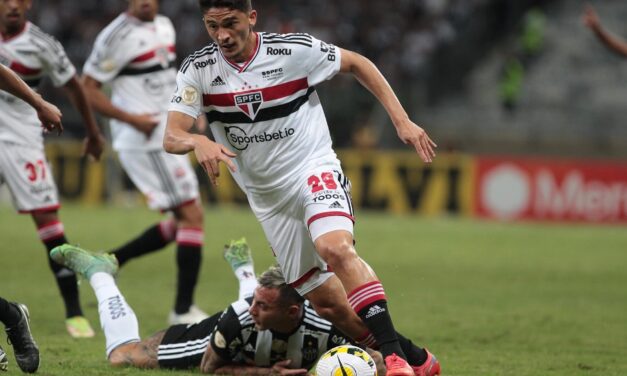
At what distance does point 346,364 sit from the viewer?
6.03m

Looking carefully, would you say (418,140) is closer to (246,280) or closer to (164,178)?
(246,280)

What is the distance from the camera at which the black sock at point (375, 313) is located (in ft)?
19.9

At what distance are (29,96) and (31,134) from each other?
218cm

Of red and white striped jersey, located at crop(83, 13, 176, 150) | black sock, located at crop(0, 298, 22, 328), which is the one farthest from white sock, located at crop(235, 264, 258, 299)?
red and white striped jersey, located at crop(83, 13, 176, 150)

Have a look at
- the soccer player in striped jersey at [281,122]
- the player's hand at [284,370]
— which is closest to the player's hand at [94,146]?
the soccer player in striped jersey at [281,122]

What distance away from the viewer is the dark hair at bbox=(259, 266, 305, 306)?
6.56m

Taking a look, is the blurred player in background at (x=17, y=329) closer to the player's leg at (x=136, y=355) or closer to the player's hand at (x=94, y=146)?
the player's leg at (x=136, y=355)

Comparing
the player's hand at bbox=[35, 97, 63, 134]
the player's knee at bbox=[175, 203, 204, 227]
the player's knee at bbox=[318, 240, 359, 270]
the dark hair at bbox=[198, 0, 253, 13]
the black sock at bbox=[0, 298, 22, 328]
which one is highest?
the dark hair at bbox=[198, 0, 253, 13]

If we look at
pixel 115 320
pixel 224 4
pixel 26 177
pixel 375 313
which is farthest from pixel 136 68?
pixel 375 313

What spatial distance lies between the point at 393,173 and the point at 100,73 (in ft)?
43.1

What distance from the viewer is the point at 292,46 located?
6613 millimetres

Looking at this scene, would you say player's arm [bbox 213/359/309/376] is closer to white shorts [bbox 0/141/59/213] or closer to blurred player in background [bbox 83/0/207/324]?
white shorts [bbox 0/141/59/213]

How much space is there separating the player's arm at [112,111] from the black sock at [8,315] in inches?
137

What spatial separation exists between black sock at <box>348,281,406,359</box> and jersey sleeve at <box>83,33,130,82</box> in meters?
4.67
